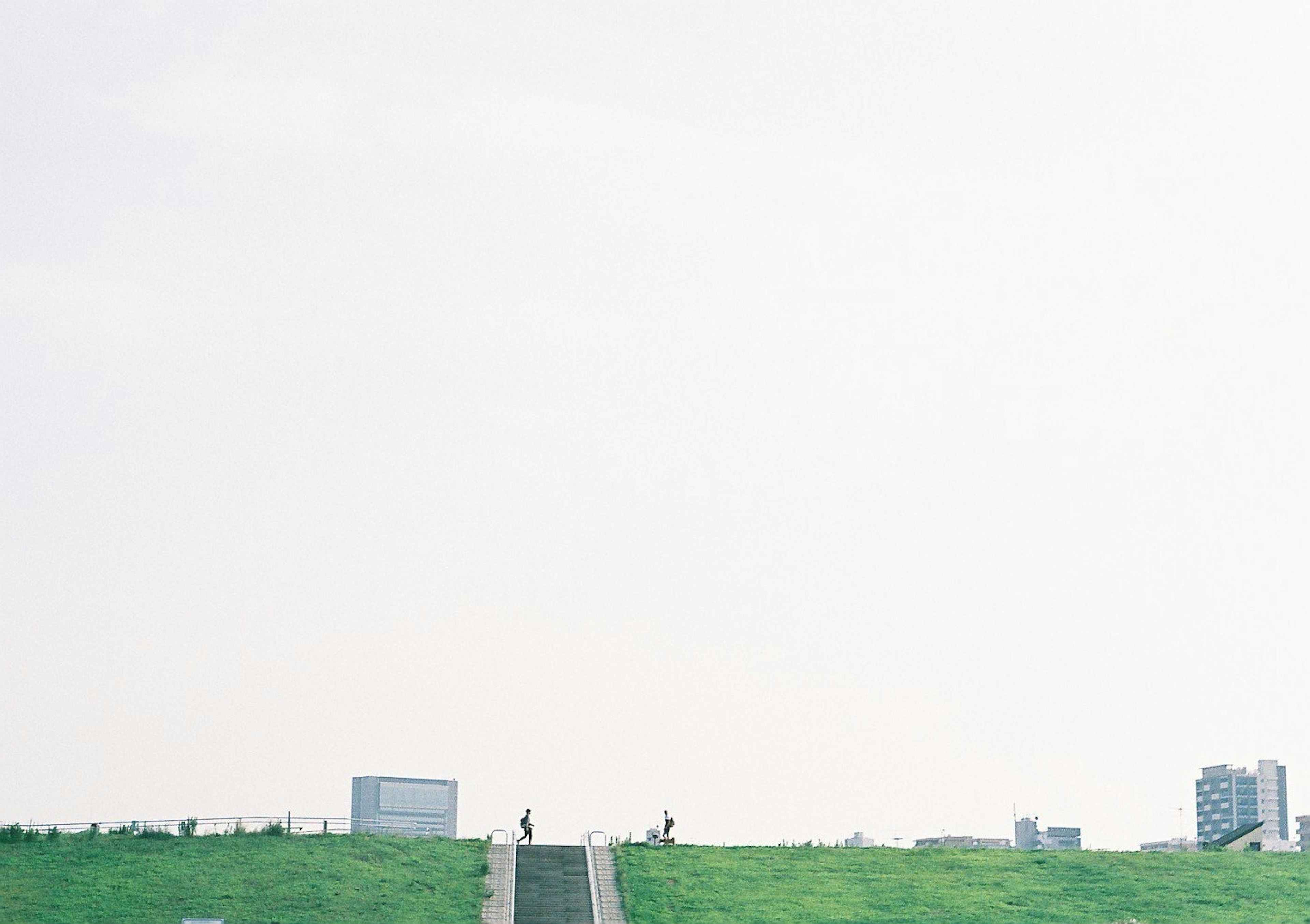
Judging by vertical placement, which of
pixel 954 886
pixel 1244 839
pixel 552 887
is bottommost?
pixel 552 887

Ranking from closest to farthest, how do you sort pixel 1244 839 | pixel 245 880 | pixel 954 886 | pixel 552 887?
pixel 245 880, pixel 552 887, pixel 954 886, pixel 1244 839

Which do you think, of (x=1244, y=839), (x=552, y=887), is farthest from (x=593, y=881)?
(x=1244, y=839)

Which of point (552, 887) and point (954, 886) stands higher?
point (954, 886)

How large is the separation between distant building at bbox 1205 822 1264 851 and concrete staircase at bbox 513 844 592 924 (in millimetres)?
26010

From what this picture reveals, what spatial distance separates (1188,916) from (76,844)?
35162 millimetres

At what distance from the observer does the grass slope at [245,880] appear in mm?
50125

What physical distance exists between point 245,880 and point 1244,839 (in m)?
38.8

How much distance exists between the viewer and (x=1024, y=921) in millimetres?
51688

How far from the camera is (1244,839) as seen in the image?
69.1m

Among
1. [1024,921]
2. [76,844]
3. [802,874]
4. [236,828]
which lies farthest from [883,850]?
[76,844]

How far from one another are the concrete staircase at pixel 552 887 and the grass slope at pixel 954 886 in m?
1.37

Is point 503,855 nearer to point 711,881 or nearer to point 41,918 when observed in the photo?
point 711,881

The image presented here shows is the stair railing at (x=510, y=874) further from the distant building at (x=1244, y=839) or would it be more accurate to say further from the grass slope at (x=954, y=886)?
the distant building at (x=1244, y=839)

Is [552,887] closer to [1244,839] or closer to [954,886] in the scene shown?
[954,886]
